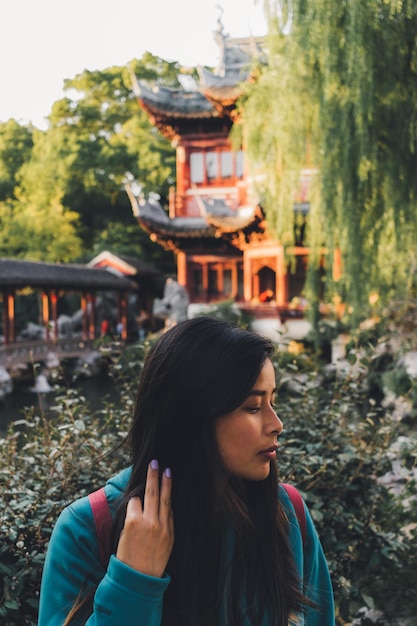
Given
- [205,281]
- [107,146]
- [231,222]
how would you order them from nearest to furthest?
[231,222] < [205,281] < [107,146]

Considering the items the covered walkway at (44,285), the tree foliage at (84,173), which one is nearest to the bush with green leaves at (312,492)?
the covered walkway at (44,285)

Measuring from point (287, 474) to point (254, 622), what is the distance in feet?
3.68

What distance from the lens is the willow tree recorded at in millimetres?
5109

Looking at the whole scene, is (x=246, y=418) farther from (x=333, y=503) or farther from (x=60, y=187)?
(x=60, y=187)

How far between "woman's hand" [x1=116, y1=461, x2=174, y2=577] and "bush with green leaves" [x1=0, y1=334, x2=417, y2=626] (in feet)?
3.11

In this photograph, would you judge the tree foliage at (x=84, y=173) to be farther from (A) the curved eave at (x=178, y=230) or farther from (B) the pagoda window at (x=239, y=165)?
(B) the pagoda window at (x=239, y=165)

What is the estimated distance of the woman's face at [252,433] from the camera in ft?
2.78

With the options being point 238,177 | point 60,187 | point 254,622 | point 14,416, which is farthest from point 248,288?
point 254,622

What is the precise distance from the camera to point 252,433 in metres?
0.85

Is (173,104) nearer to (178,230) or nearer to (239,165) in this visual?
(239,165)

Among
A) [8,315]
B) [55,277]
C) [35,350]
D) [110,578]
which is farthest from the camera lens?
[55,277]

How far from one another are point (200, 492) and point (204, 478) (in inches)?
0.8

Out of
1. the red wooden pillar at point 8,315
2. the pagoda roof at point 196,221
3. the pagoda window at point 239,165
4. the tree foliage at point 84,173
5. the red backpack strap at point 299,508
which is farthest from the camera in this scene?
the tree foliage at point 84,173

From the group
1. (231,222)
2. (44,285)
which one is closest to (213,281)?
(231,222)
